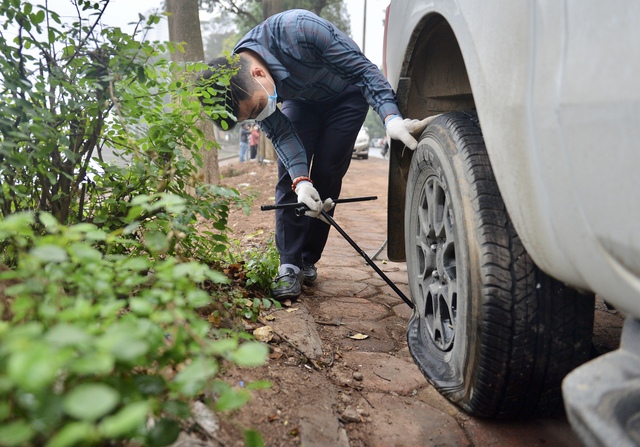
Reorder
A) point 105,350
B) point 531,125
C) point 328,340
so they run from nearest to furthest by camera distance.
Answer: point 105,350
point 531,125
point 328,340

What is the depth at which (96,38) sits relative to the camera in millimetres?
1762

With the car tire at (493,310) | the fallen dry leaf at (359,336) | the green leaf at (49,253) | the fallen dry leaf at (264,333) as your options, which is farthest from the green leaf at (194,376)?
the fallen dry leaf at (359,336)

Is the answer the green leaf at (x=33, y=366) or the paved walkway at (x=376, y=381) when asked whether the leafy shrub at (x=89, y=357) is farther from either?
the paved walkway at (x=376, y=381)

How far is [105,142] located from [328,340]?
1208 millimetres

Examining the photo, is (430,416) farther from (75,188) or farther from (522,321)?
(75,188)

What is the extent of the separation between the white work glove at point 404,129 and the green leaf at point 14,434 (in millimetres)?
1727

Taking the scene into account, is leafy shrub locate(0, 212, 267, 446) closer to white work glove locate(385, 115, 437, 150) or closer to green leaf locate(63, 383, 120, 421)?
green leaf locate(63, 383, 120, 421)

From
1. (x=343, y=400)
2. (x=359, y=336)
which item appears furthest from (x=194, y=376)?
(x=359, y=336)

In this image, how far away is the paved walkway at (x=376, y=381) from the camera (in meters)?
1.59

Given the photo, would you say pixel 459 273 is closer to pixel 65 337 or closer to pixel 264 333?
pixel 264 333

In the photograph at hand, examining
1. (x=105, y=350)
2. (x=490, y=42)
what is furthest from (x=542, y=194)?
(x=105, y=350)

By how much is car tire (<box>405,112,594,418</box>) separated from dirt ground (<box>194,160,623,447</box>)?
131 millimetres

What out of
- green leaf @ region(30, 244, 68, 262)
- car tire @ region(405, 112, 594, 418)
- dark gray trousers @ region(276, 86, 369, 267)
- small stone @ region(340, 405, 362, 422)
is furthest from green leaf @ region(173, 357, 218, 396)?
dark gray trousers @ region(276, 86, 369, 267)

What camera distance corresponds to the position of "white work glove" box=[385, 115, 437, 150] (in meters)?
2.19
